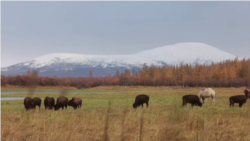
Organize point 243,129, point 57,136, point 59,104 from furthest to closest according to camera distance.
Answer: point 59,104 → point 243,129 → point 57,136

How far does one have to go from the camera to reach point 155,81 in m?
138

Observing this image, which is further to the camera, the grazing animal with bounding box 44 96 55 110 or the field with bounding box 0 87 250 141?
the grazing animal with bounding box 44 96 55 110

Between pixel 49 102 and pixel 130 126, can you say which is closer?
pixel 130 126

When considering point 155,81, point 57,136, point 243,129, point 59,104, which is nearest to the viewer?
point 57,136

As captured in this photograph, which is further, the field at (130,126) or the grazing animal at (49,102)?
the grazing animal at (49,102)

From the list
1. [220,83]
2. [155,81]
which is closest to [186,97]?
[220,83]

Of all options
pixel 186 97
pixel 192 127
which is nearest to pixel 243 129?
pixel 192 127

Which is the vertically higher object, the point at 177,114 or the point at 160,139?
the point at 177,114

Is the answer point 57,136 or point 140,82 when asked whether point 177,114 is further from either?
point 140,82

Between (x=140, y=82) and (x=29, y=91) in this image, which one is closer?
(x=29, y=91)

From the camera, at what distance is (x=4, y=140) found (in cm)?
579

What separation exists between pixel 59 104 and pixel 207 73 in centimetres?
13171

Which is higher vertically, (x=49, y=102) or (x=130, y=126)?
(x=130, y=126)

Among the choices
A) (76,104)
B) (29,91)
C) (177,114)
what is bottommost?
(76,104)
